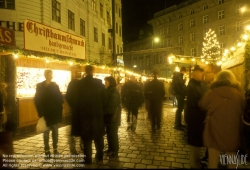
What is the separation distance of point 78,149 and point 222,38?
3947cm

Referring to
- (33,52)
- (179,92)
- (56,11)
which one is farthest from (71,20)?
(179,92)

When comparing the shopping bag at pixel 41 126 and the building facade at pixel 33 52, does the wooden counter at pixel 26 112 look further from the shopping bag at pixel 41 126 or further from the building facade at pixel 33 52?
the shopping bag at pixel 41 126

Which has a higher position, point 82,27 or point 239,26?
point 239,26

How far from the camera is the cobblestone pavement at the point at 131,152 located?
4623 mm

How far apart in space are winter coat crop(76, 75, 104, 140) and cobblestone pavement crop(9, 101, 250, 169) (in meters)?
0.76

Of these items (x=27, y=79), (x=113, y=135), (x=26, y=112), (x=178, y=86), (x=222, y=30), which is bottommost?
(x=113, y=135)

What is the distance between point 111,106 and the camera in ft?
16.7

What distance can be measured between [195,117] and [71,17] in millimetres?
16509

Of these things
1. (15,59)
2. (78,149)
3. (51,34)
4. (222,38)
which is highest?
(222,38)

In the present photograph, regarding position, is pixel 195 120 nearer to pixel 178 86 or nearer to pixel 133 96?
pixel 178 86

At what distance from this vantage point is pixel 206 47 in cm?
2898

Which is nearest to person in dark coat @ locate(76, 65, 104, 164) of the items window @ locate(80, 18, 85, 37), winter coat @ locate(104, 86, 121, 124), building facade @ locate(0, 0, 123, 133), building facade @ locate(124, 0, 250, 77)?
winter coat @ locate(104, 86, 121, 124)

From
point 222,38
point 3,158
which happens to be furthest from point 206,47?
point 3,158

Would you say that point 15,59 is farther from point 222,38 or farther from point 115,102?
point 222,38
